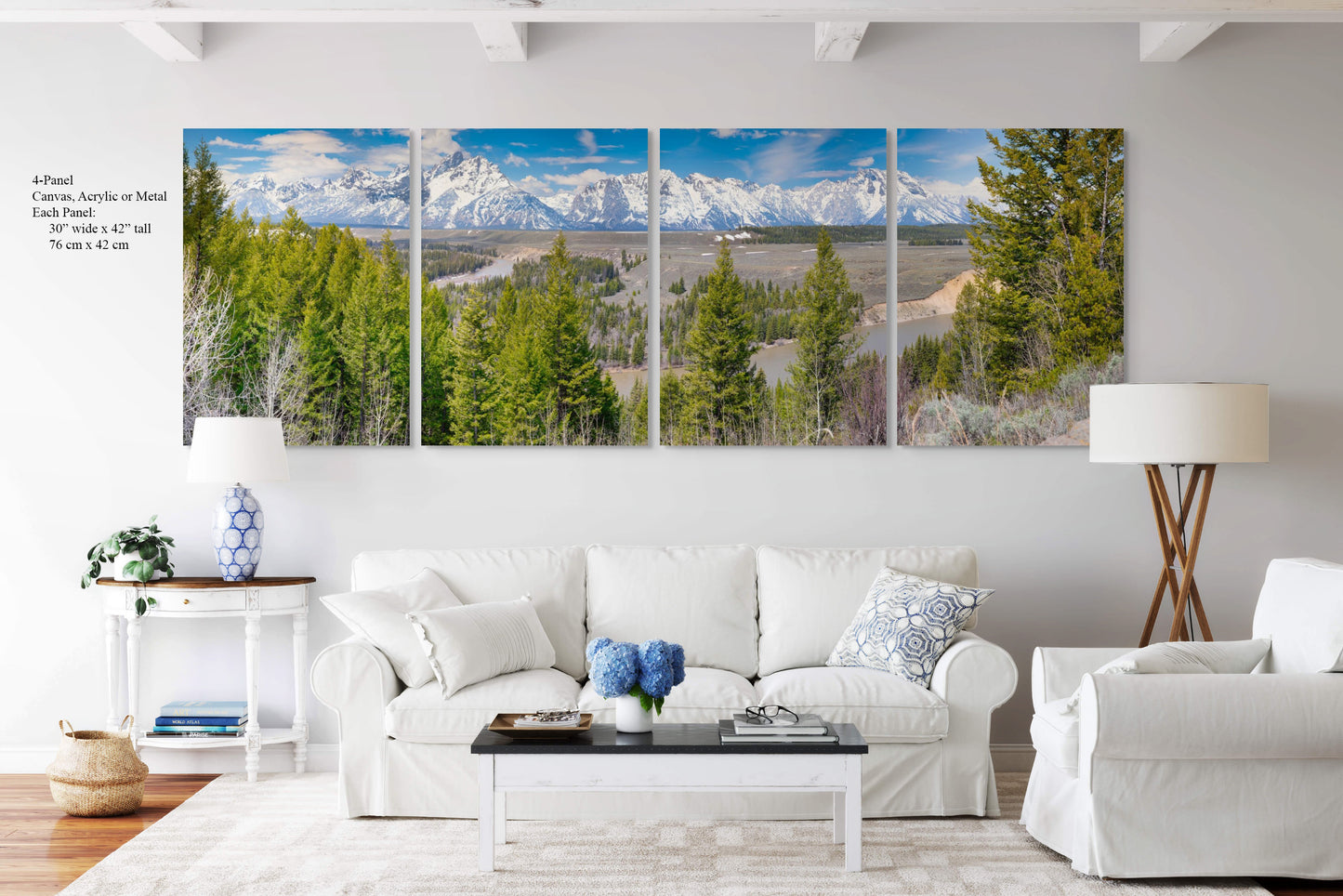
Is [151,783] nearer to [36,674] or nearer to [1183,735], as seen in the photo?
[36,674]

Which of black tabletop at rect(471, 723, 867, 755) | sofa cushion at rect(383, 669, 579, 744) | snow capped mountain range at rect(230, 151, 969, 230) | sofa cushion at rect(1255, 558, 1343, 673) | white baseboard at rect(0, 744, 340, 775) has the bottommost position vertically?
white baseboard at rect(0, 744, 340, 775)

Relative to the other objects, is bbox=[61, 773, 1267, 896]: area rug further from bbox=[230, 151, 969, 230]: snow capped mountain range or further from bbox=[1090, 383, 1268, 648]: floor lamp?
bbox=[230, 151, 969, 230]: snow capped mountain range

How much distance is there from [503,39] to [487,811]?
298 centimetres

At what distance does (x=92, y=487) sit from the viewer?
4.44 m

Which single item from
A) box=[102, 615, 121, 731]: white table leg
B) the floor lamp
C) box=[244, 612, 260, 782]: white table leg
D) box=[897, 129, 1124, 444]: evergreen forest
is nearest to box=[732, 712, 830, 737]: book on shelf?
the floor lamp

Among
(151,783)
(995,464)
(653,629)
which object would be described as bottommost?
(151,783)

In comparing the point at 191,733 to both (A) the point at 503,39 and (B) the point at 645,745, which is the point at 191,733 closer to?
(B) the point at 645,745

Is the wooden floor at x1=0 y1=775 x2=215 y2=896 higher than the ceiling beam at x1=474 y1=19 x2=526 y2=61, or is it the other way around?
the ceiling beam at x1=474 y1=19 x2=526 y2=61

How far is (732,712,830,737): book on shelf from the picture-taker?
9.84 ft

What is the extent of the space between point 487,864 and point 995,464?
8.66 ft

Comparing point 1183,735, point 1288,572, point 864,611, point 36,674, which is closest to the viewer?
point 1183,735

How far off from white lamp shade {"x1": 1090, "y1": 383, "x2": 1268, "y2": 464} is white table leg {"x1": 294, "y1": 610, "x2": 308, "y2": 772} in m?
3.19

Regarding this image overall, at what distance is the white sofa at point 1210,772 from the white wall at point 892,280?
4.81ft

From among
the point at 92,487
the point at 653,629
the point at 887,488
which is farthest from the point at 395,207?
the point at 887,488
